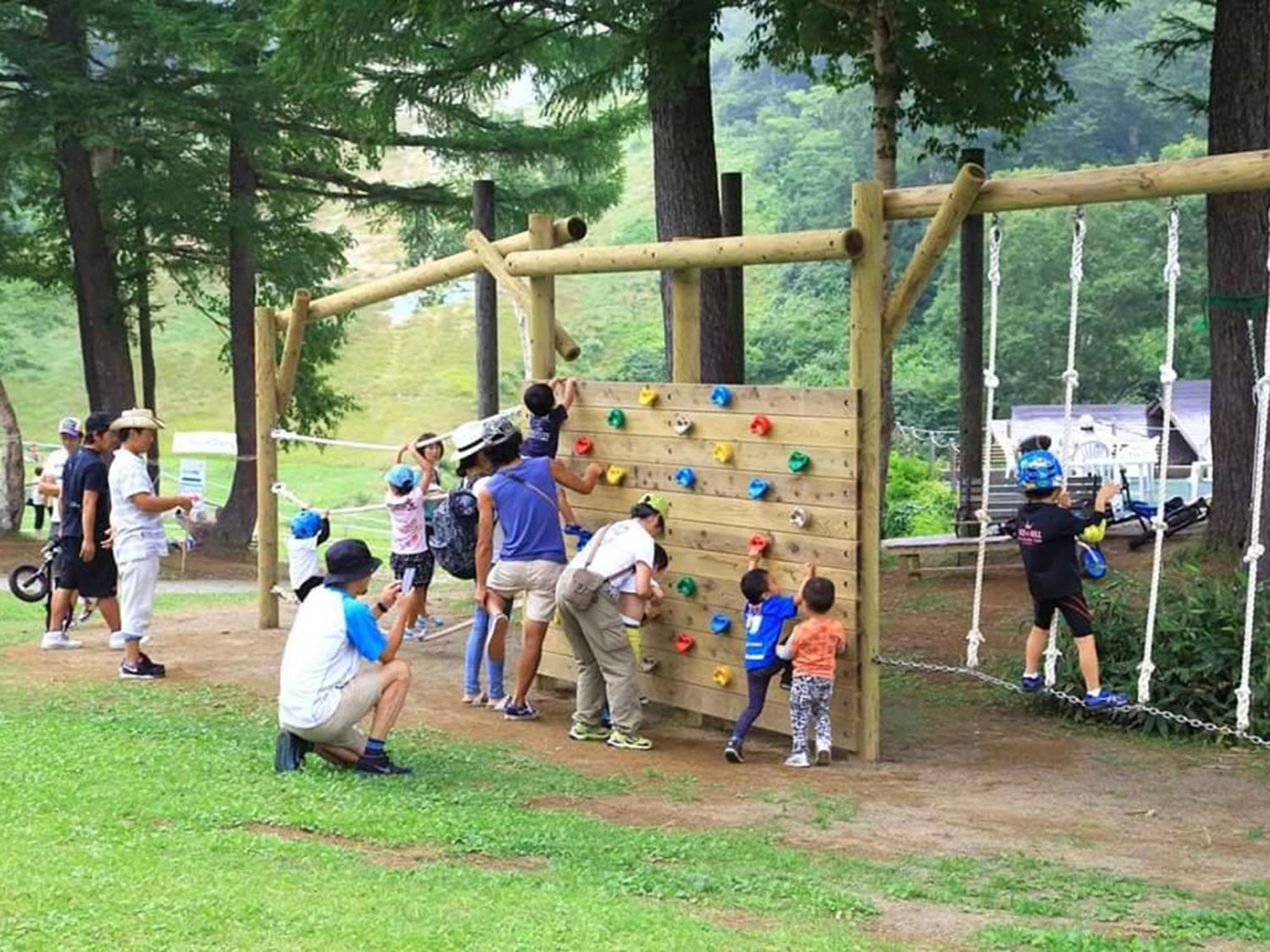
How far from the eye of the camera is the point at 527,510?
9.69 metres

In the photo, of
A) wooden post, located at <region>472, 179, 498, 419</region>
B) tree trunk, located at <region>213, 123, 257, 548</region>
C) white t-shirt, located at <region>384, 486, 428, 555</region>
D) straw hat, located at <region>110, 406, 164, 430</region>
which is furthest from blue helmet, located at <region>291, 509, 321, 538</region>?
tree trunk, located at <region>213, 123, 257, 548</region>

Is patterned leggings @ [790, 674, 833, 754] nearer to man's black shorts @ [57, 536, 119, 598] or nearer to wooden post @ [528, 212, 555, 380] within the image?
wooden post @ [528, 212, 555, 380]

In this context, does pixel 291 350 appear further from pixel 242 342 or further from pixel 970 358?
pixel 242 342

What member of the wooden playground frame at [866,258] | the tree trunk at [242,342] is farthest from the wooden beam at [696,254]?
the tree trunk at [242,342]

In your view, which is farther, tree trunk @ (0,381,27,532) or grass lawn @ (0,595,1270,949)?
tree trunk @ (0,381,27,532)

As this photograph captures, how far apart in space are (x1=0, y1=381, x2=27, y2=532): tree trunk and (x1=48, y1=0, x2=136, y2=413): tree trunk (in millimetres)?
1521

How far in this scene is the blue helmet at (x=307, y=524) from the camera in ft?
34.6

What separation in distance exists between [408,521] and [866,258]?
14.3 ft

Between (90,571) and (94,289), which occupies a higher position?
(94,289)

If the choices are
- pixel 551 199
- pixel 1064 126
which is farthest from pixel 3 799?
pixel 1064 126

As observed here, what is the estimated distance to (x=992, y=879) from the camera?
645cm

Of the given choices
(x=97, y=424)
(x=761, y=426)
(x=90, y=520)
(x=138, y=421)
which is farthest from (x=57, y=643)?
(x=761, y=426)

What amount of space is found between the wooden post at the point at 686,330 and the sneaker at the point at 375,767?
128 inches

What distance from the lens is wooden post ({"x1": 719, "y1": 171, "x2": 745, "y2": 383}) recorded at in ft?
57.2
